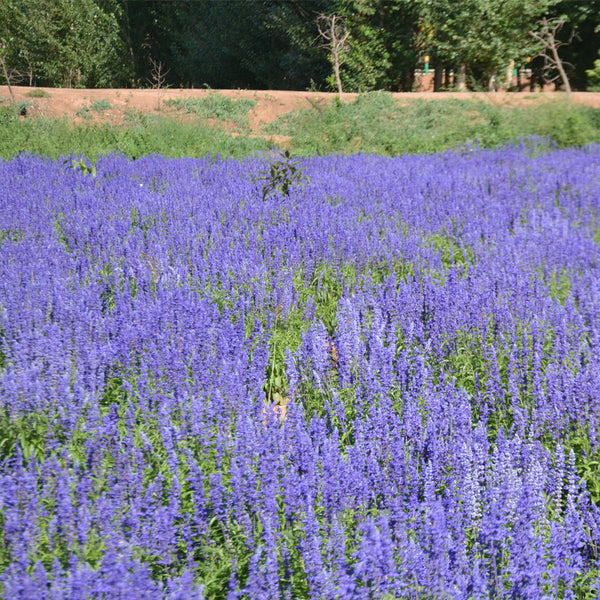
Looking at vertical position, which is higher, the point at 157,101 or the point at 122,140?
the point at 157,101

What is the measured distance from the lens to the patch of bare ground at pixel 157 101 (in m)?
18.4

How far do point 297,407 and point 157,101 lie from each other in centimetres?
1849

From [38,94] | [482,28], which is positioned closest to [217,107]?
[38,94]

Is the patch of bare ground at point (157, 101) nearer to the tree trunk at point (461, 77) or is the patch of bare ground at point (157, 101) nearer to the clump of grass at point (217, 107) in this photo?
the clump of grass at point (217, 107)

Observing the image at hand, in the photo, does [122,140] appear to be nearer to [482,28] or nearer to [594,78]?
[482,28]

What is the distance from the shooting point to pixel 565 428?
126 inches

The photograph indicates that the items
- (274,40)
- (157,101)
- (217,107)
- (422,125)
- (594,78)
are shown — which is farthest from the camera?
(274,40)

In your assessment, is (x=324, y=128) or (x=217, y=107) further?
(x=217, y=107)

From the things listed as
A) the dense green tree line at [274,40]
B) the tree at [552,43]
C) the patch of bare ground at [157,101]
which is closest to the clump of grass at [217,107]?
the patch of bare ground at [157,101]

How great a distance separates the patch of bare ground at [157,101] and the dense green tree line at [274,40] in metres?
1.35

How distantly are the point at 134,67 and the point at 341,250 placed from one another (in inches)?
1112

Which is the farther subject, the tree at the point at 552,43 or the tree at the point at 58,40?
the tree at the point at 58,40

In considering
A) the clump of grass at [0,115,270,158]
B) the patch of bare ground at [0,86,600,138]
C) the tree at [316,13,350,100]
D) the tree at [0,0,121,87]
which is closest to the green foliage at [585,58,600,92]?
the patch of bare ground at [0,86,600,138]

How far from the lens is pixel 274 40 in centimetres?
2558
